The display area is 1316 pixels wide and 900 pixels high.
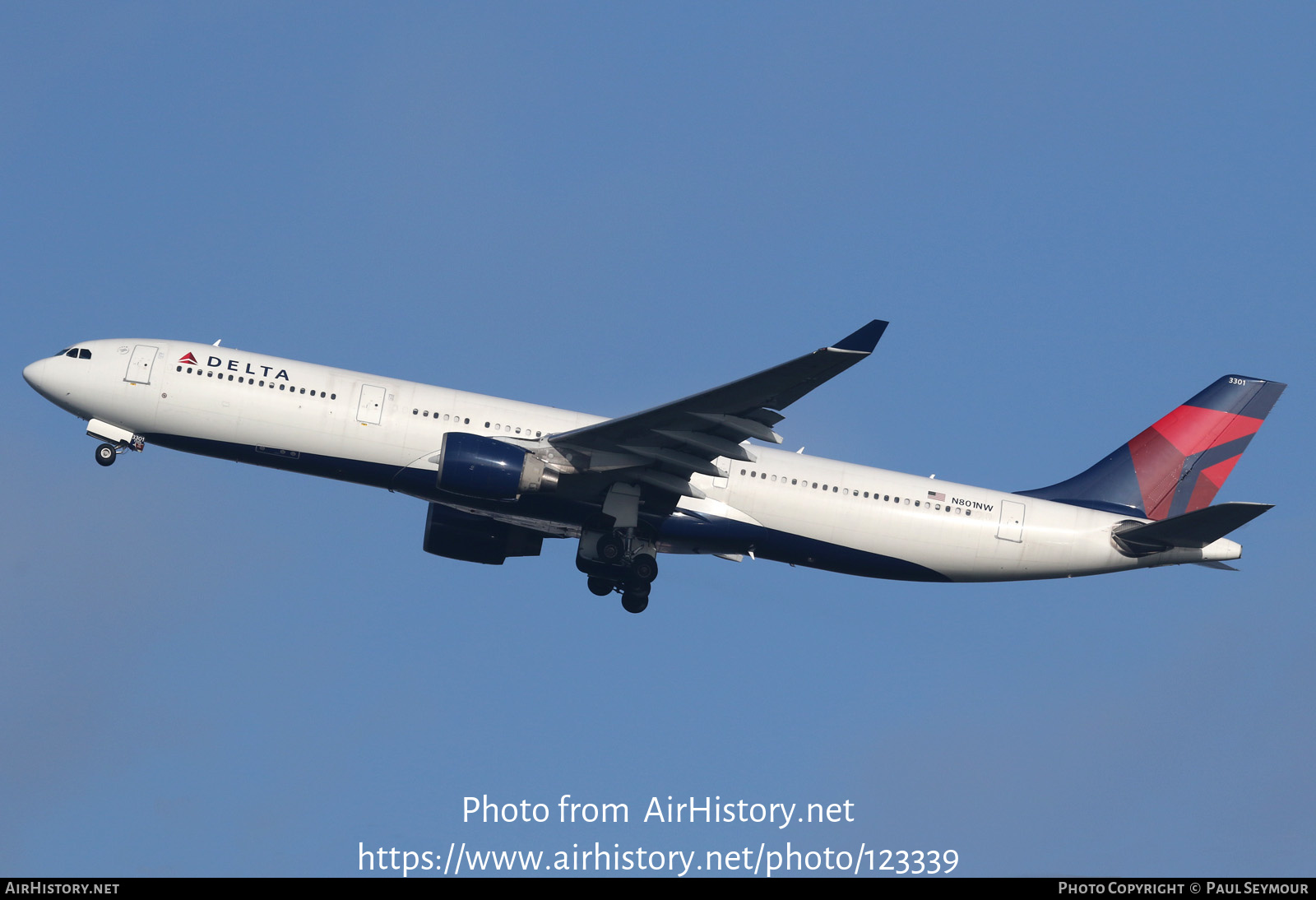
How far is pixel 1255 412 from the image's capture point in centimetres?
4181

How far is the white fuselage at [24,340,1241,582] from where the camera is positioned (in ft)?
114

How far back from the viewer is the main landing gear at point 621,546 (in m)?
35.6

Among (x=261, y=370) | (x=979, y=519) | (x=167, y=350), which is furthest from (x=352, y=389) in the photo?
(x=979, y=519)

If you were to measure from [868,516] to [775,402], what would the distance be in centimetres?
587

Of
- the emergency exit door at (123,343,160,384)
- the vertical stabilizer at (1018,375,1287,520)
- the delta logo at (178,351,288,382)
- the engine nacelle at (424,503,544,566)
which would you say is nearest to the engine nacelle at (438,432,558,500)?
the engine nacelle at (424,503,544,566)

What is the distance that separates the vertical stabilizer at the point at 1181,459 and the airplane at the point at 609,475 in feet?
6.91

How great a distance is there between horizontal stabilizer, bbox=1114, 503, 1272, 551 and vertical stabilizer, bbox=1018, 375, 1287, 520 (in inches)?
97.5

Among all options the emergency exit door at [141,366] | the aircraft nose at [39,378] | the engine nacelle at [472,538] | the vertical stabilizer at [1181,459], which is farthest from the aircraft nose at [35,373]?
the vertical stabilizer at [1181,459]

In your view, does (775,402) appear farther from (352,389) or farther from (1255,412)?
(1255,412)

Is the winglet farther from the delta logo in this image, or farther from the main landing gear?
the delta logo

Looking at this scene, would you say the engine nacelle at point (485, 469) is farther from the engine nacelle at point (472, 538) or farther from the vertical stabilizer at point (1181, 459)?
the vertical stabilizer at point (1181, 459)

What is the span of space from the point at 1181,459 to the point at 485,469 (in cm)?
2140

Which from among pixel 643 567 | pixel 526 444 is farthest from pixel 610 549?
pixel 526 444
